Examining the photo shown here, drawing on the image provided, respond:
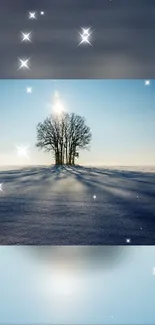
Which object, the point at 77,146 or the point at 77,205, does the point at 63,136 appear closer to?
the point at 77,146

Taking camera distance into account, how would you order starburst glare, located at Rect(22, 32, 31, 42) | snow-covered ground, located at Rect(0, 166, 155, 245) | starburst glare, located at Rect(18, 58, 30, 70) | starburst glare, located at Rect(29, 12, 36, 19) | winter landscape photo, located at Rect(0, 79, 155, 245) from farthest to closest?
winter landscape photo, located at Rect(0, 79, 155, 245)
snow-covered ground, located at Rect(0, 166, 155, 245)
starburst glare, located at Rect(18, 58, 30, 70)
starburst glare, located at Rect(22, 32, 31, 42)
starburst glare, located at Rect(29, 12, 36, 19)

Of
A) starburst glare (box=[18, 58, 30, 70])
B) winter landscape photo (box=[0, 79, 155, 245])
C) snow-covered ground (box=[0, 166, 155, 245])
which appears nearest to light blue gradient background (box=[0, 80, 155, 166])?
winter landscape photo (box=[0, 79, 155, 245])

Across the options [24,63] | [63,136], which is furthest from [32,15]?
[63,136]

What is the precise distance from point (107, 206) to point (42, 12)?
2338mm

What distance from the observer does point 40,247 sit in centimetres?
321

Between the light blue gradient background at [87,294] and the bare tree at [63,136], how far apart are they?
2.06 m

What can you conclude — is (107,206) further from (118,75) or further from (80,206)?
(118,75)

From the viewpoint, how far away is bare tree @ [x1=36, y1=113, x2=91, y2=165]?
4.65 m

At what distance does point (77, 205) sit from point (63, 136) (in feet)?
2.77

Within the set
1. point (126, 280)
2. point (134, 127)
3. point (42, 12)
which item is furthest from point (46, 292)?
point (134, 127)

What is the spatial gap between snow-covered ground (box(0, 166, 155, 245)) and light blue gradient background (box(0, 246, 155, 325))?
755 millimetres

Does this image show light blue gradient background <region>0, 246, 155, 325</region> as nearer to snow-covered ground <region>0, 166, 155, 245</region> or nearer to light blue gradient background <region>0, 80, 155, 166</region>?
snow-covered ground <region>0, 166, 155, 245</region>

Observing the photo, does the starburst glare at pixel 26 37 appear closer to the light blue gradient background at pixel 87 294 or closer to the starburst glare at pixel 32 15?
the starburst glare at pixel 32 15

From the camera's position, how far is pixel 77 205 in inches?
175
